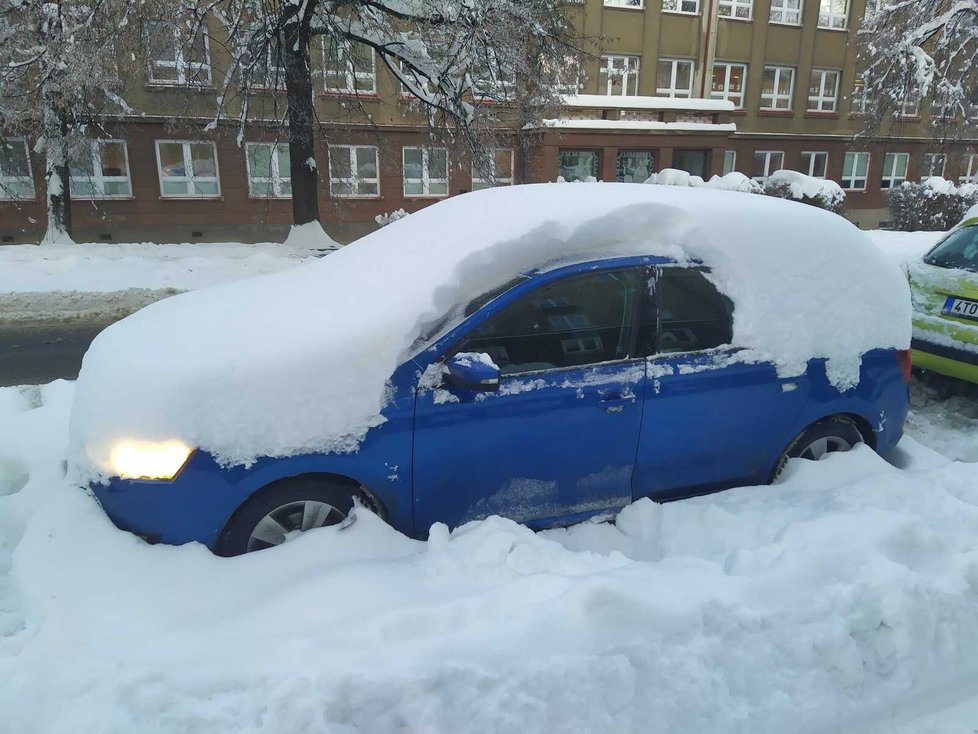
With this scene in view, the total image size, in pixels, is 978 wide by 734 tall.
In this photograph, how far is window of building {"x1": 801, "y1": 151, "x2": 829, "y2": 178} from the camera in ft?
96.9

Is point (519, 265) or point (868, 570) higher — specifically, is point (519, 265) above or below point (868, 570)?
above

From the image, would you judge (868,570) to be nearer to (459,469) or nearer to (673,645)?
(673,645)

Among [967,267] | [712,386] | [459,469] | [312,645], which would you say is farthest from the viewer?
[967,267]

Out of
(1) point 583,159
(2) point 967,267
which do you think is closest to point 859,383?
(2) point 967,267

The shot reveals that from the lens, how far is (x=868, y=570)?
2.82m

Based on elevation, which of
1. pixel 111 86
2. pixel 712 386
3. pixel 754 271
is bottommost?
pixel 712 386

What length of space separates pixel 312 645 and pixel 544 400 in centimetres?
145

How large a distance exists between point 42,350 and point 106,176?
52.0 feet

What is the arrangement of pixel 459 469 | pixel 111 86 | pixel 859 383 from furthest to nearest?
pixel 111 86
pixel 859 383
pixel 459 469

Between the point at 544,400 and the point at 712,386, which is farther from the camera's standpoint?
the point at 712,386

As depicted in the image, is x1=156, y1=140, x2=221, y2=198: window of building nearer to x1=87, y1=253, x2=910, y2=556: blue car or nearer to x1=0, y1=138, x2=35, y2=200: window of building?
x1=0, y1=138, x2=35, y2=200: window of building

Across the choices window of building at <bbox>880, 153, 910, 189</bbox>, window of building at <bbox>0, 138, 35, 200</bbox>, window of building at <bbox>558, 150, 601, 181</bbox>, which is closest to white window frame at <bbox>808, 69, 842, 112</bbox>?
window of building at <bbox>880, 153, 910, 189</bbox>

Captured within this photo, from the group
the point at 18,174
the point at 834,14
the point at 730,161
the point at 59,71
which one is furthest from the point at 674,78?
the point at 18,174

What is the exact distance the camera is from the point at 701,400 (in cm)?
349
